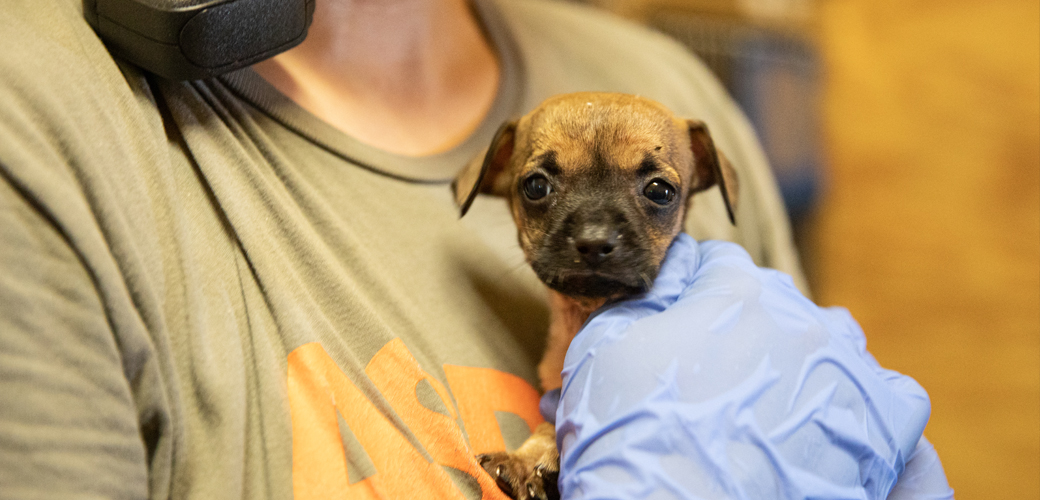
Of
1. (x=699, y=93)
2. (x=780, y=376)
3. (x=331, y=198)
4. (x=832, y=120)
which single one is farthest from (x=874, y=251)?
(x=331, y=198)

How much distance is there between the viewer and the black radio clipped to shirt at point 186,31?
101 centimetres

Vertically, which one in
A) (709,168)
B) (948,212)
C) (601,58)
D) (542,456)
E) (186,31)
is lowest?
(948,212)

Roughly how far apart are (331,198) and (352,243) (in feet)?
0.37

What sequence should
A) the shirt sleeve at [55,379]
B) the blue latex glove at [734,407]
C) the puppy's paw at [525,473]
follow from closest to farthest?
the shirt sleeve at [55,379] → the blue latex glove at [734,407] → the puppy's paw at [525,473]

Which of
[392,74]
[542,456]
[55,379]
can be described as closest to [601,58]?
[392,74]

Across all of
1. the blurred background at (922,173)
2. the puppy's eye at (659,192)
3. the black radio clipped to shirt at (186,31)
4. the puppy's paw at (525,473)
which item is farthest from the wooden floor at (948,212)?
the black radio clipped to shirt at (186,31)

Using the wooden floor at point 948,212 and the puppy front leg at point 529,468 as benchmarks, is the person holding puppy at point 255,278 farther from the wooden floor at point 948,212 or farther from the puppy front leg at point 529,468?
the wooden floor at point 948,212

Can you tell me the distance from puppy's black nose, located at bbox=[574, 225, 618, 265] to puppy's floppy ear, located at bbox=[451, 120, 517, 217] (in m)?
0.26

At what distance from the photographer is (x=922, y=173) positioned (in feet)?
10.5

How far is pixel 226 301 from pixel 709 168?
1.10 m

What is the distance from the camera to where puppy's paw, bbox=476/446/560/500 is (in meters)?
1.13

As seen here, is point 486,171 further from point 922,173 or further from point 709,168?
point 922,173

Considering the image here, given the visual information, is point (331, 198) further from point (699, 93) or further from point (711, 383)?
point (699, 93)

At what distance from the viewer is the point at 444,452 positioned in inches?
41.4
